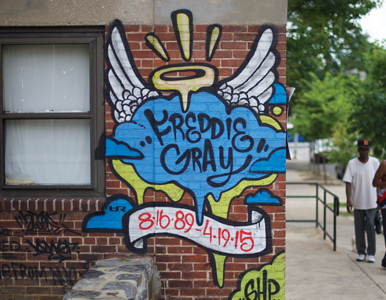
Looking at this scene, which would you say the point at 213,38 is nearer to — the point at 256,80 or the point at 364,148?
the point at 256,80

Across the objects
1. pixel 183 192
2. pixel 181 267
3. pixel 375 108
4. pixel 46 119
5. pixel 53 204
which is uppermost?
pixel 375 108

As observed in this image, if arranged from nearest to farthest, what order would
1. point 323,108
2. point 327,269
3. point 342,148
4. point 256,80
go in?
point 256,80 < point 327,269 < point 342,148 < point 323,108

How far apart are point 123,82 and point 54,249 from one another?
1822 mm

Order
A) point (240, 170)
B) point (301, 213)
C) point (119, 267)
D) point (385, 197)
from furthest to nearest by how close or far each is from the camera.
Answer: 1. point (301, 213)
2. point (385, 197)
3. point (240, 170)
4. point (119, 267)

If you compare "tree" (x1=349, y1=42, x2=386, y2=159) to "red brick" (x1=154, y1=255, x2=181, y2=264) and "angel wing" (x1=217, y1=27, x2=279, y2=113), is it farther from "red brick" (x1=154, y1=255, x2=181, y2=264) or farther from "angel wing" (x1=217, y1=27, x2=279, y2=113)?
"red brick" (x1=154, y1=255, x2=181, y2=264)

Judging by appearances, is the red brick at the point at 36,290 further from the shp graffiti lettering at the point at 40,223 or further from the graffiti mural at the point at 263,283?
the graffiti mural at the point at 263,283

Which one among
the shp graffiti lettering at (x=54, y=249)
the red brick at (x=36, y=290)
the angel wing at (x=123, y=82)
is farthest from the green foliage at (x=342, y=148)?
the red brick at (x=36, y=290)

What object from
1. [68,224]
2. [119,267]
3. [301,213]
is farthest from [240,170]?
[301,213]

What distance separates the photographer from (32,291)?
14.5 ft

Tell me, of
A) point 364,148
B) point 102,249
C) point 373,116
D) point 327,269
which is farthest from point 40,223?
point 373,116

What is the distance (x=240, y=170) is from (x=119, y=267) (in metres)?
1.47

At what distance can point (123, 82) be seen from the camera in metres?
4.30

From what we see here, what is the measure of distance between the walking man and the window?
425cm

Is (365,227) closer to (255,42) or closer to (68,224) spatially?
(255,42)
